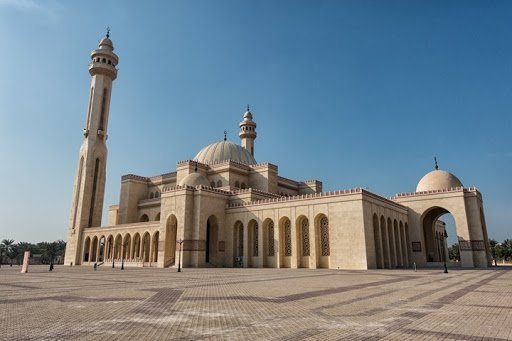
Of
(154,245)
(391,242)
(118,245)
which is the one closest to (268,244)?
(391,242)

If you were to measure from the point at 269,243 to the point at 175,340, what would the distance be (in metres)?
29.8

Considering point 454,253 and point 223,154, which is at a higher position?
point 223,154

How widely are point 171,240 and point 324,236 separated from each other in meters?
15.3

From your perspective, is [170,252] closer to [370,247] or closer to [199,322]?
[370,247]

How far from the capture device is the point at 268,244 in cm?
3462

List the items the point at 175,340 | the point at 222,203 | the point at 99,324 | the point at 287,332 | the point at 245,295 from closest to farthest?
the point at 175,340, the point at 287,332, the point at 99,324, the point at 245,295, the point at 222,203

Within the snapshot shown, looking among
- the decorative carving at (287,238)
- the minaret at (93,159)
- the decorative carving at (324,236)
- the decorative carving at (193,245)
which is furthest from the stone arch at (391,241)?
the minaret at (93,159)

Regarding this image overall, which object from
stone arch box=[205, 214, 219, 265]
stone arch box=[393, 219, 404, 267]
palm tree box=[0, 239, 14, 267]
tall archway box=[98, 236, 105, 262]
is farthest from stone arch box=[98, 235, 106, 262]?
palm tree box=[0, 239, 14, 267]

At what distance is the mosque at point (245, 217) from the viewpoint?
30375mm

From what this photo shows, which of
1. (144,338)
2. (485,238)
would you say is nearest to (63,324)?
(144,338)

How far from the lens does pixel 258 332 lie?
234 inches

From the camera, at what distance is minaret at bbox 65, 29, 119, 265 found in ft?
148

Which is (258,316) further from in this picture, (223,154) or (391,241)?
(223,154)

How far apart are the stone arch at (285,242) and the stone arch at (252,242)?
259 centimetres
